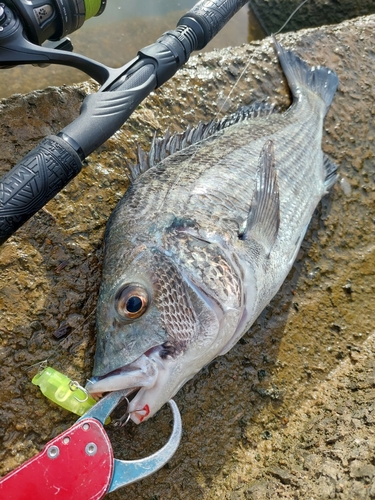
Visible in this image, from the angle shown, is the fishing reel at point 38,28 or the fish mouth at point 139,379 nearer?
the fish mouth at point 139,379

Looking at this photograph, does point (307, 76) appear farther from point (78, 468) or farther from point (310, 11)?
point (78, 468)

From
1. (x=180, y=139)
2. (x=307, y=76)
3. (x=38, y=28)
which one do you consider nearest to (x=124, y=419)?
(x=180, y=139)

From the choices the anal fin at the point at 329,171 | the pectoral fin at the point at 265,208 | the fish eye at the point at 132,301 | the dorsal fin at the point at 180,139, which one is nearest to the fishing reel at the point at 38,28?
the dorsal fin at the point at 180,139

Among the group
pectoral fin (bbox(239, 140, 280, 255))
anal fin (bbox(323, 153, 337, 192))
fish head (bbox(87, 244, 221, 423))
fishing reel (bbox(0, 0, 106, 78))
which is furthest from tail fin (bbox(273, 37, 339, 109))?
fish head (bbox(87, 244, 221, 423))

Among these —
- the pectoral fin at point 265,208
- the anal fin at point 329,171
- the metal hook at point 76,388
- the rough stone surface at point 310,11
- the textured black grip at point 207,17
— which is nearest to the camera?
the metal hook at point 76,388

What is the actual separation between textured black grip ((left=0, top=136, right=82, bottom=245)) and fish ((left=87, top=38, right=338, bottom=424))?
42 cm

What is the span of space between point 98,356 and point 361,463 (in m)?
1.43

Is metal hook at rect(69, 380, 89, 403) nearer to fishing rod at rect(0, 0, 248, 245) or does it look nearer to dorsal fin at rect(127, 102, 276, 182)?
fishing rod at rect(0, 0, 248, 245)

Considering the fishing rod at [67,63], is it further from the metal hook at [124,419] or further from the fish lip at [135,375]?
the metal hook at [124,419]

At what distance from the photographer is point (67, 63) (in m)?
2.29

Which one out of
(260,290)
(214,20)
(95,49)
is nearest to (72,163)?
(260,290)

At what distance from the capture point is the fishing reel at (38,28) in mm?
2098

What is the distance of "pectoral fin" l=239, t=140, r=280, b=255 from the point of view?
228cm

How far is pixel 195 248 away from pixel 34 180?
0.77 meters
